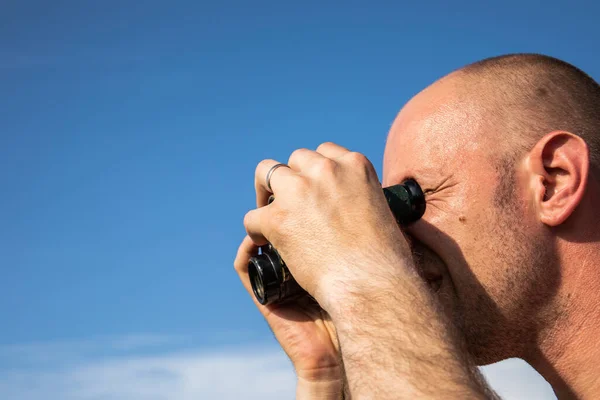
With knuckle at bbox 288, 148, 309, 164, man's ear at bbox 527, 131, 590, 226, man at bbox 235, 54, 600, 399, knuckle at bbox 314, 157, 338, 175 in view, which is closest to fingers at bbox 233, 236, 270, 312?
man at bbox 235, 54, 600, 399

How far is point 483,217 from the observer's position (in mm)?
3111

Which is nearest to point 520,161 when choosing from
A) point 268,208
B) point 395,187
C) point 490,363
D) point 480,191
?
point 480,191

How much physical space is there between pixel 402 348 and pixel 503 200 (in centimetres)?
Answer: 114

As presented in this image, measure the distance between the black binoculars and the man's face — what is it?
116 millimetres

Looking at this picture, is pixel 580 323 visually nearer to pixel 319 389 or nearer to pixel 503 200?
pixel 503 200

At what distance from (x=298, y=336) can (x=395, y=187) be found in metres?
1.07

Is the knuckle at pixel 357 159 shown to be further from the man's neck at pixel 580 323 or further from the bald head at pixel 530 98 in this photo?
the man's neck at pixel 580 323

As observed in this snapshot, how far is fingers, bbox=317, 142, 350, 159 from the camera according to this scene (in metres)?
2.77

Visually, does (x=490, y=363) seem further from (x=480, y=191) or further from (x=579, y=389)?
(x=480, y=191)

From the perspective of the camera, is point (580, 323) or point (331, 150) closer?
point (331, 150)

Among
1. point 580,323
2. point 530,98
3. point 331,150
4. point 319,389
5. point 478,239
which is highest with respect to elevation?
point 530,98

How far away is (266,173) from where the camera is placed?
2900 mm

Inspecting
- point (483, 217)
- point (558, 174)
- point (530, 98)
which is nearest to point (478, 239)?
point (483, 217)

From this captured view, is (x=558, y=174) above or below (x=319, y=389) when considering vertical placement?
above
